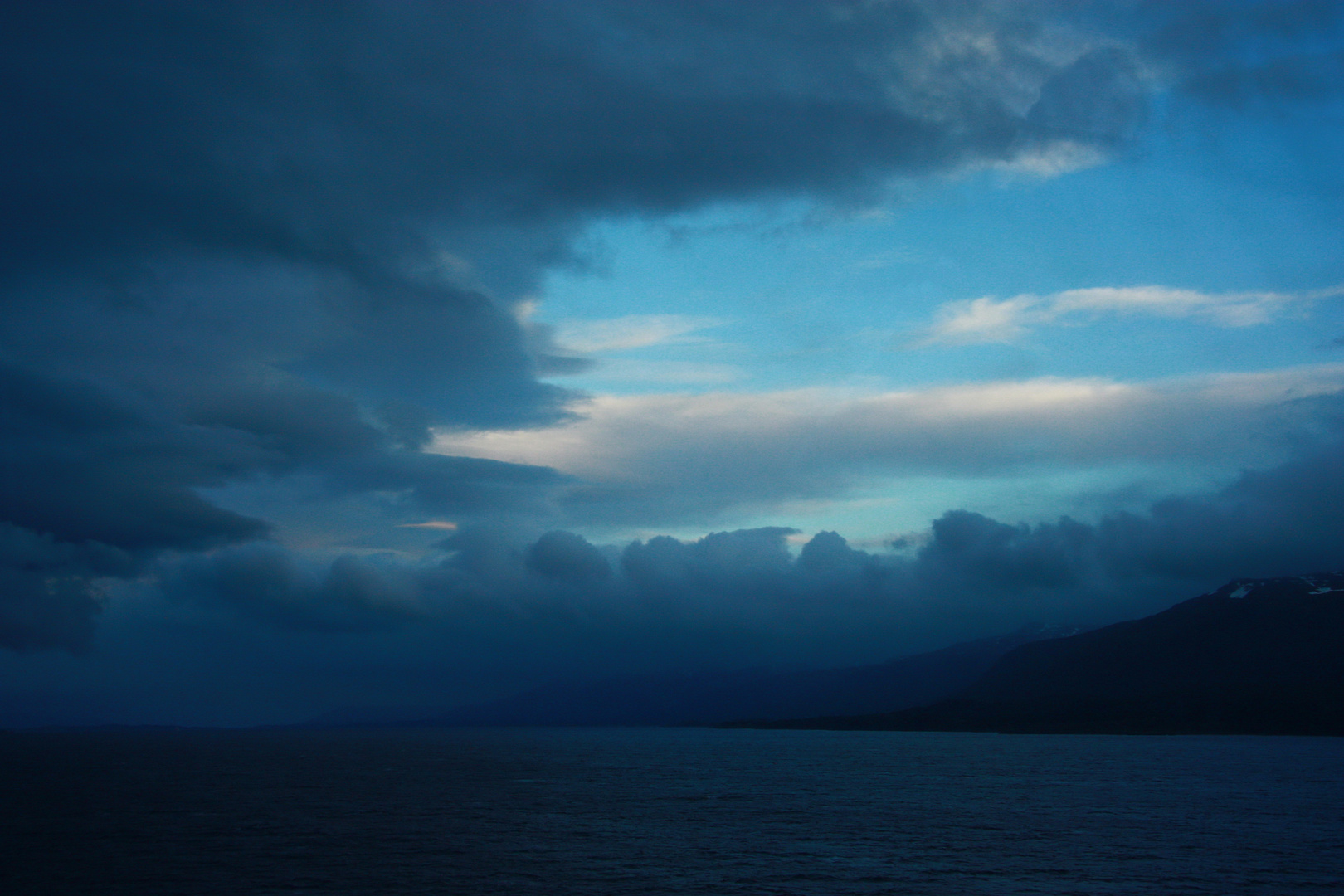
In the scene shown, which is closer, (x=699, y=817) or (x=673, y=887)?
(x=673, y=887)

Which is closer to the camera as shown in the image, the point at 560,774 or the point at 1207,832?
the point at 1207,832

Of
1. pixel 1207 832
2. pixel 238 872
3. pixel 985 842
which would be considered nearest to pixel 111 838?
pixel 238 872

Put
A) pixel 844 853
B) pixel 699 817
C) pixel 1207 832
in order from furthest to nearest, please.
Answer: pixel 699 817 < pixel 1207 832 < pixel 844 853

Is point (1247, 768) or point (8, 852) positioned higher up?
point (8, 852)

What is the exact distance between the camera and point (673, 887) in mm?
65250

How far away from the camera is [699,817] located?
108438mm

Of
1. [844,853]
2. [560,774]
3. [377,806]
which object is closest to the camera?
[844,853]

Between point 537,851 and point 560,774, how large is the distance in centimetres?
11504

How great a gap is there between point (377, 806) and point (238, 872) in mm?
50876

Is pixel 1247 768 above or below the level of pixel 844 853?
below

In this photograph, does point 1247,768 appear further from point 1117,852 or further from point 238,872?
point 238,872

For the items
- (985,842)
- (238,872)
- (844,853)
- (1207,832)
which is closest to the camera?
(238,872)

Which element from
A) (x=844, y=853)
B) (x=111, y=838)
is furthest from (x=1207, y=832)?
(x=111, y=838)

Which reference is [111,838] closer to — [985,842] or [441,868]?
[441,868]
